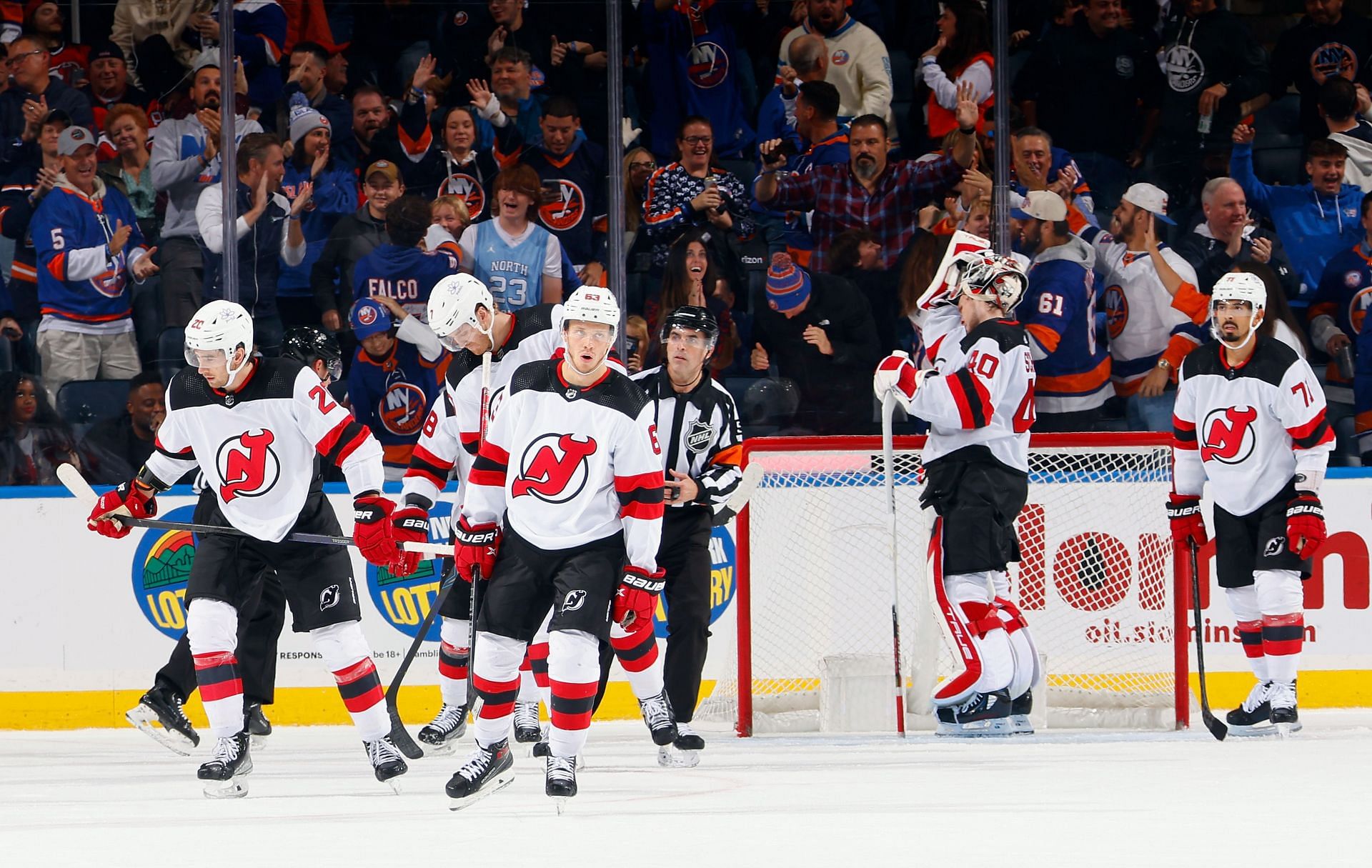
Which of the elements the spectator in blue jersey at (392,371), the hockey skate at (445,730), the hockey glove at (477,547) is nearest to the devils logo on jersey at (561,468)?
the hockey glove at (477,547)

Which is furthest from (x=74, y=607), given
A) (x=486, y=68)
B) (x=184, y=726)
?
(x=486, y=68)

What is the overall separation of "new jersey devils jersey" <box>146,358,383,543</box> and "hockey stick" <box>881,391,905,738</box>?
169 cm

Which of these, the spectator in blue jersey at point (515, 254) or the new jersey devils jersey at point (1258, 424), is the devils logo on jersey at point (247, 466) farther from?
the new jersey devils jersey at point (1258, 424)

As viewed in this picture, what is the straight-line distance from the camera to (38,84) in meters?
6.38

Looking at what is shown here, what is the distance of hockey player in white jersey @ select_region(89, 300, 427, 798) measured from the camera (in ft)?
13.2

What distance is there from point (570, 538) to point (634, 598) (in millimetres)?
191

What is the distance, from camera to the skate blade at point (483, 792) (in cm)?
361

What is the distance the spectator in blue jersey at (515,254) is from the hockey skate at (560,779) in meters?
2.84

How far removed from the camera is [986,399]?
496 cm

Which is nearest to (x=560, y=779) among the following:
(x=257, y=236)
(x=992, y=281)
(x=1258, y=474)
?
(x=992, y=281)

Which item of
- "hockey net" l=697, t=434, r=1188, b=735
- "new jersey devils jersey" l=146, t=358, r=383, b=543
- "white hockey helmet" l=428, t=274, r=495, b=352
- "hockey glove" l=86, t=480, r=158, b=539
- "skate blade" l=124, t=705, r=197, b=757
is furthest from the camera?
"hockey net" l=697, t=434, r=1188, b=735

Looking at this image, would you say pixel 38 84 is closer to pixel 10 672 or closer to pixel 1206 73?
pixel 10 672

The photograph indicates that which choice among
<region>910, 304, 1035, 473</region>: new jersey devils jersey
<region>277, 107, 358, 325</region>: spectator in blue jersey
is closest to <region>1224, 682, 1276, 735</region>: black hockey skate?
<region>910, 304, 1035, 473</region>: new jersey devils jersey

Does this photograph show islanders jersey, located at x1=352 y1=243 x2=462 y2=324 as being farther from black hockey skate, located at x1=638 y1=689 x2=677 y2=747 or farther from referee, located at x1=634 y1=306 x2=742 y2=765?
black hockey skate, located at x1=638 y1=689 x2=677 y2=747
